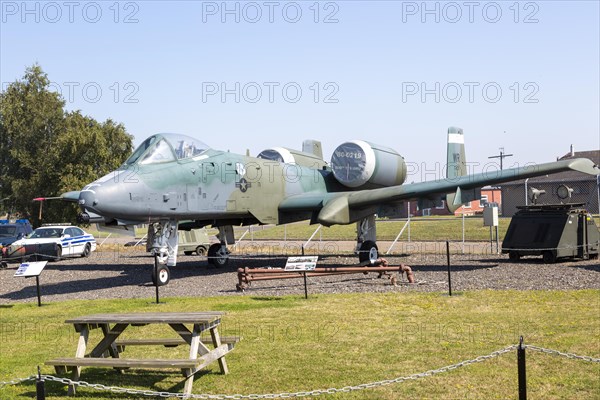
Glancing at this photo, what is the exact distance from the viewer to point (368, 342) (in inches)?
401

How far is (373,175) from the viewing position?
23.1 m

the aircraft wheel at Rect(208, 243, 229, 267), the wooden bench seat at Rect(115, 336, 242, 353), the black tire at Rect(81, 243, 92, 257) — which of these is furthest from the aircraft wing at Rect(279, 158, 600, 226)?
the black tire at Rect(81, 243, 92, 257)

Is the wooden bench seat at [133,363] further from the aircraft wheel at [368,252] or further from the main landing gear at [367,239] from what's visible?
the main landing gear at [367,239]

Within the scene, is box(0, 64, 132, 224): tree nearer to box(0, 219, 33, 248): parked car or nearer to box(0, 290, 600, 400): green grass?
box(0, 219, 33, 248): parked car

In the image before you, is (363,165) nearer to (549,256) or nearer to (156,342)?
(549,256)

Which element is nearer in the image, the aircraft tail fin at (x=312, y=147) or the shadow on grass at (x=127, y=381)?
the shadow on grass at (x=127, y=381)

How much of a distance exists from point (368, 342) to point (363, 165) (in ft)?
42.7

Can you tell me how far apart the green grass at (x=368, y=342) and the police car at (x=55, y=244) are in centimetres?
1351

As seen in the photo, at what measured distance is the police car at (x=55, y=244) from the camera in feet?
91.6

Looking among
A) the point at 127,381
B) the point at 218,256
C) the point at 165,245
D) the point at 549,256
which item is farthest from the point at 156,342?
the point at 549,256

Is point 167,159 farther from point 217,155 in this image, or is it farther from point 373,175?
point 373,175

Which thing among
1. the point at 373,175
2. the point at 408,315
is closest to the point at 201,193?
the point at 373,175

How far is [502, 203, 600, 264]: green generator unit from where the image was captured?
21.5m

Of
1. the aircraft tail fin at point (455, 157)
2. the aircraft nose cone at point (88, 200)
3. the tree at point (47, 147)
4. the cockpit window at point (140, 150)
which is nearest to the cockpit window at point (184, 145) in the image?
the cockpit window at point (140, 150)
